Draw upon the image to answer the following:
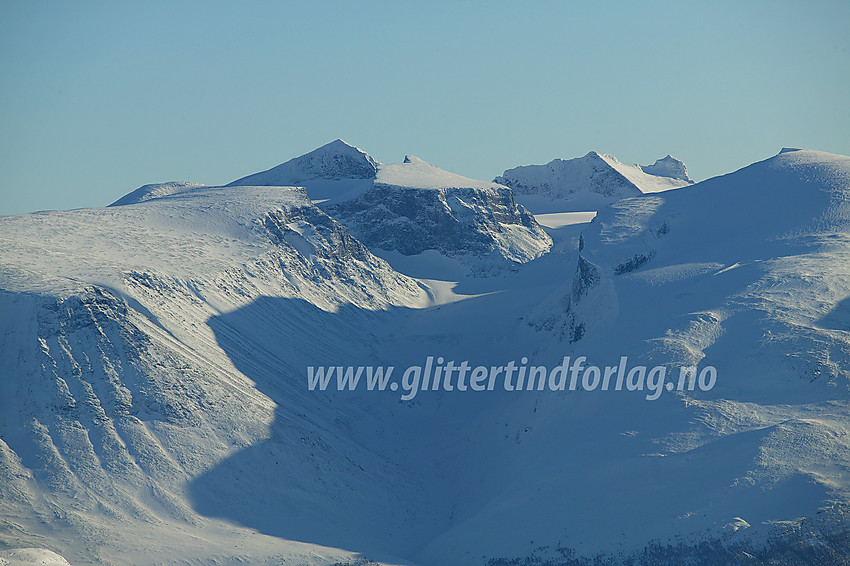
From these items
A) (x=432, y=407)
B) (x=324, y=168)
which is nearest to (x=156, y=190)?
(x=324, y=168)

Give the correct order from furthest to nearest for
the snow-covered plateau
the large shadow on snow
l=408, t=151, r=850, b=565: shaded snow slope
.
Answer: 1. the large shadow on snow
2. the snow-covered plateau
3. l=408, t=151, r=850, b=565: shaded snow slope

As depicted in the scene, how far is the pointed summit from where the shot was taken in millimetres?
184500

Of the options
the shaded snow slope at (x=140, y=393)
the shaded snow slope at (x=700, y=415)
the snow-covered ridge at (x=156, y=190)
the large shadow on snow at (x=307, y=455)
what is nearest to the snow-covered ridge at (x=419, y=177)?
the snow-covered ridge at (x=156, y=190)

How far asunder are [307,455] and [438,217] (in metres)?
85.5

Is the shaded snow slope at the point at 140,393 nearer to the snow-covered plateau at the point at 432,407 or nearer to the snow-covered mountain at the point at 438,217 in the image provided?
the snow-covered plateau at the point at 432,407

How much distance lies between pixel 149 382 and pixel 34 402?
8624mm

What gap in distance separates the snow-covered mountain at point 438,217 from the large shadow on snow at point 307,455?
49160 mm

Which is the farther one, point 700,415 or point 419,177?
point 419,177

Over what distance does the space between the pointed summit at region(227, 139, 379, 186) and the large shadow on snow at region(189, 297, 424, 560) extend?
3234 inches

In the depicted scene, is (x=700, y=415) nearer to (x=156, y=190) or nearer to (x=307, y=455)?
(x=307, y=455)

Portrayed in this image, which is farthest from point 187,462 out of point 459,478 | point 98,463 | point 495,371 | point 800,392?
point 800,392

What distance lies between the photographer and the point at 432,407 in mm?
95000

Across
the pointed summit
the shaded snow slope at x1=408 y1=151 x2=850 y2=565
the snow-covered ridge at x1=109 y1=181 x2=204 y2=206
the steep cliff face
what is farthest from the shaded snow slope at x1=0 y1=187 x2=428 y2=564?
the pointed summit

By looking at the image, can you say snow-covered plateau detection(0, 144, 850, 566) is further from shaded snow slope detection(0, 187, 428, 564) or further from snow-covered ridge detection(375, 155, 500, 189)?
snow-covered ridge detection(375, 155, 500, 189)
